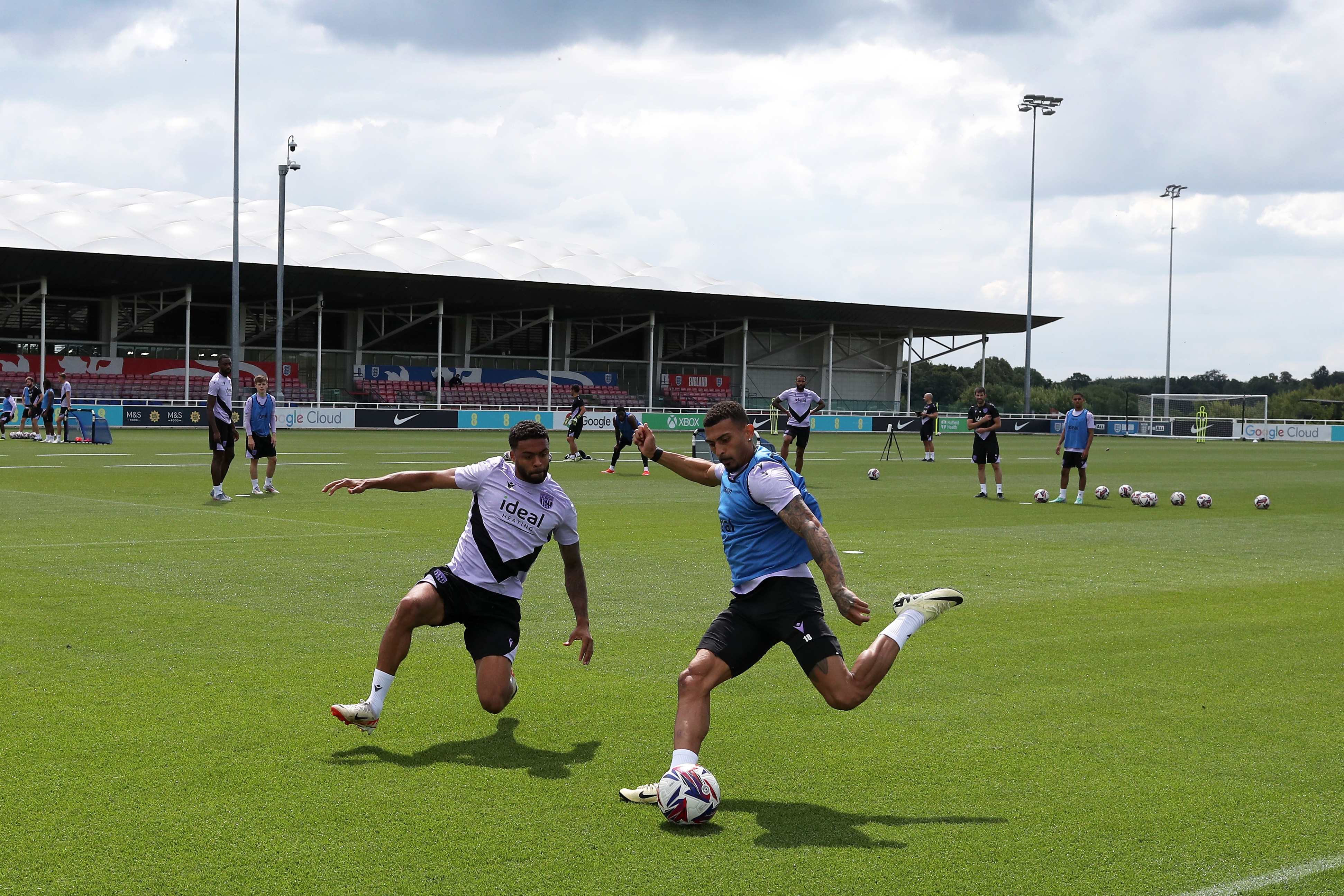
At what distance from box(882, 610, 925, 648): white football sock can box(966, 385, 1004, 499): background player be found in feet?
54.7

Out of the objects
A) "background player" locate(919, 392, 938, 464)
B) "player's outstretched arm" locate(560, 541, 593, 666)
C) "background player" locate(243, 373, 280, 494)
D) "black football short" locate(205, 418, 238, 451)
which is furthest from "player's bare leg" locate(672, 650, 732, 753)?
"background player" locate(919, 392, 938, 464)

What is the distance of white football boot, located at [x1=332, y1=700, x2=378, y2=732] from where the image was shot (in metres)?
6.25

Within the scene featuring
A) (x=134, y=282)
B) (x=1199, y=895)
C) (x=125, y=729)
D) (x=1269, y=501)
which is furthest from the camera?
(x=134, y=282)

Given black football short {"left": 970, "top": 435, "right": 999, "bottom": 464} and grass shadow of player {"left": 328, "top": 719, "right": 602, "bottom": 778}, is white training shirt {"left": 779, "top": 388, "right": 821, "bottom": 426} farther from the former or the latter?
grass shadow of player {"left": 328, "top": 719, "right": 602, "bottom": 778}

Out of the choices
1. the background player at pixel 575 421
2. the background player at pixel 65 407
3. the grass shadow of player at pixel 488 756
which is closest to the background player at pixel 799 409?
the background player at pixel 575 421

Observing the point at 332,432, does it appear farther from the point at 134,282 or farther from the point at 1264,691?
the point at 1264,691

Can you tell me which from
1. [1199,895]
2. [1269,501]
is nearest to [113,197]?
[1269,501]

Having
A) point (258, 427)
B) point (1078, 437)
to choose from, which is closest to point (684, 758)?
point (258, 427)

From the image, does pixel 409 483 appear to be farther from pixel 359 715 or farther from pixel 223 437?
pixel 223 437

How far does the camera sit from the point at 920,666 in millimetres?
8336

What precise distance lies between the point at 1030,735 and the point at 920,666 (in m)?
1.74

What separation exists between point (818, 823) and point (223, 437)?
52.0 ft

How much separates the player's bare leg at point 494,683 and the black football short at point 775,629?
1.30 metres

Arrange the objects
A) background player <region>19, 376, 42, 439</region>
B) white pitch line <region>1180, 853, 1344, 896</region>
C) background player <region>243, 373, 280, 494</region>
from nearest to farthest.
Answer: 1. white pitch line <region>1180, 853, 1344, 896</region>
2. background player <region>243, 373, 280, 494</region>
3. background player <region>19, 376, 42, 439</region>
